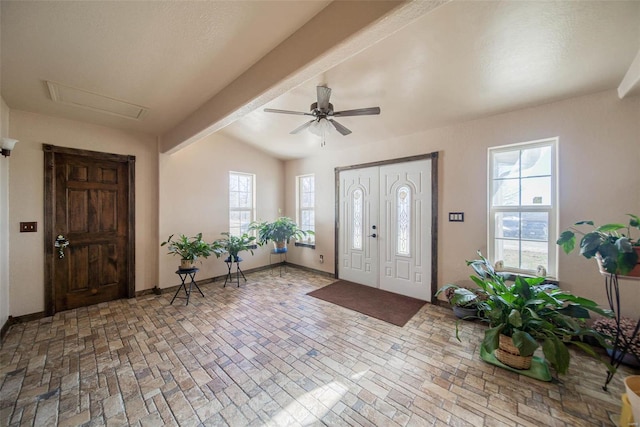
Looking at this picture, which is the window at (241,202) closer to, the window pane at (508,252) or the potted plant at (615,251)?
the window pane at (508,252)

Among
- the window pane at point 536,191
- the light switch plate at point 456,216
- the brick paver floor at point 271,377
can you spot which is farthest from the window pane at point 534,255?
the brick paver floor at point 271,377

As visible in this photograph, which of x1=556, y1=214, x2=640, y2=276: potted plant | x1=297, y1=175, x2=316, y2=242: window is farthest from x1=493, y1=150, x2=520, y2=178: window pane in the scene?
x1=297, y1=175, x2=316, y2=242: window

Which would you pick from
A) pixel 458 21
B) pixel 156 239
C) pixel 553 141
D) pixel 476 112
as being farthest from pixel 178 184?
pixel 553 141

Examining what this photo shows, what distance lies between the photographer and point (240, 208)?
488 cm

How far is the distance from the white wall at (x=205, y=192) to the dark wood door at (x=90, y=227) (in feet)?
1.57

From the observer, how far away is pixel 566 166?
8.13 ft

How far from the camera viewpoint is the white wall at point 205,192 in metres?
3.83

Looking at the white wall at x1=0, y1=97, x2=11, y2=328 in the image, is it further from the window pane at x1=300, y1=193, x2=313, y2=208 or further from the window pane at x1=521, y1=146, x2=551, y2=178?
the window pane at x1=521, y1=146, x2=551, y2=178

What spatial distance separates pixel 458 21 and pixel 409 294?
3.32 meters

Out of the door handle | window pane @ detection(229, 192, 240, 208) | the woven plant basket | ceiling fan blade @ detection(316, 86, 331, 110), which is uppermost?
ceiling fan blade @ detection(316, 86, 331, 110)

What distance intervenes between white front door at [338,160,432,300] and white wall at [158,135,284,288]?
1883mm

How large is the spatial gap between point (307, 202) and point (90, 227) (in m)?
3.60

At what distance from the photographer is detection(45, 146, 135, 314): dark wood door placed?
306cm

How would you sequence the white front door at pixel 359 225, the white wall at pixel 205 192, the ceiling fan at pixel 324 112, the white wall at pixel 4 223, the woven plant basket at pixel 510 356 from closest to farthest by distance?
the woven plant basket at pixel 510 356 → the ceiling fan at pixel 324 112 → the white wall at pixel 4 223 → the white wall at pixel 205 192 → the white front door at pixel 359 225
